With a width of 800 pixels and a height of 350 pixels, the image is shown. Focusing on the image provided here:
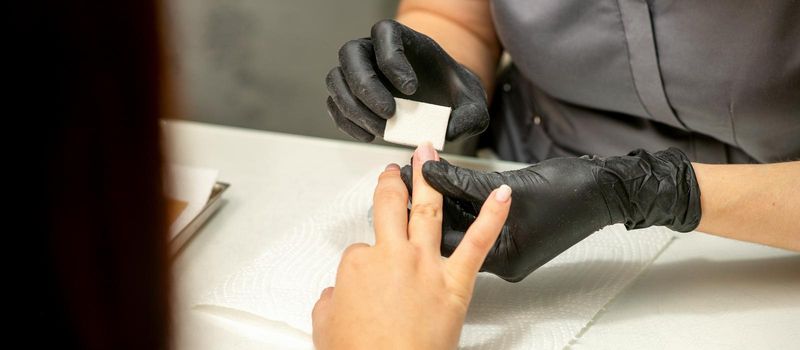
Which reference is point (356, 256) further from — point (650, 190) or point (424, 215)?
point (650, 190)

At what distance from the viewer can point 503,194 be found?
0.81 metres

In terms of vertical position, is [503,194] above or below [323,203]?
above

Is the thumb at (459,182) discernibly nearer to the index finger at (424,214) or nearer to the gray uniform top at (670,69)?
the index finger at (424,214)

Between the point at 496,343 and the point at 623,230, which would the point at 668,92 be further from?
the point at 496,343

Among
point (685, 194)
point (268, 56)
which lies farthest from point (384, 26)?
point (268, 56)

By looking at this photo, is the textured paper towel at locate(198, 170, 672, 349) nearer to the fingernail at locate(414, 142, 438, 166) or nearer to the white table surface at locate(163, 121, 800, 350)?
the white table surface at locate(163, 121, 800, 350)

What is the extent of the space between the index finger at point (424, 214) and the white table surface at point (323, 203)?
190 millimetres

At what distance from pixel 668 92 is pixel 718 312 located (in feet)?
1.03

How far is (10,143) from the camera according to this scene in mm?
361

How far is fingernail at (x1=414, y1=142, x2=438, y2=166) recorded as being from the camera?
2.89 feet

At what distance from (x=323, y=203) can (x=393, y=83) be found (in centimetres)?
25

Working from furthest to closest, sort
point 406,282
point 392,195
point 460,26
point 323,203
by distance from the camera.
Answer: point 460,26 < point 323,203 < point 392,195 < point 406,282

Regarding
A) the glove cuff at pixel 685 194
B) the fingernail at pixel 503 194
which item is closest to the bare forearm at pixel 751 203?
the glove cuff at pixel 685 194

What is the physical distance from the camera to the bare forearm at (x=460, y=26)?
1.24 m
